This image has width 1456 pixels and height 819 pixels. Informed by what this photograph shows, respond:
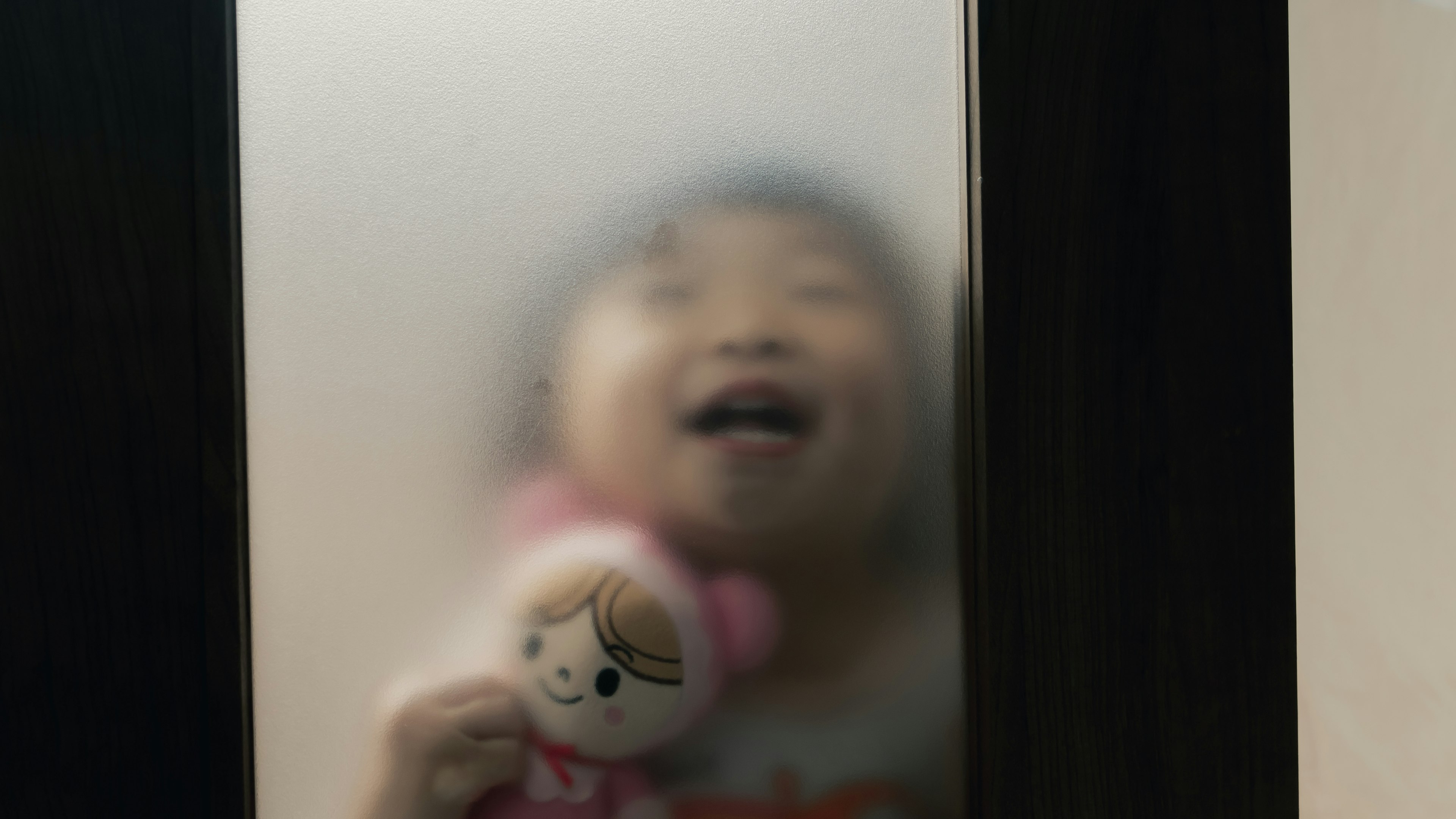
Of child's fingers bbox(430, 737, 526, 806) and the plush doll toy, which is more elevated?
the plush doll toy

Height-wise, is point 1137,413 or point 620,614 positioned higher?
point 1137,413

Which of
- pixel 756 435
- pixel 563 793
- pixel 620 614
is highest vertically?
pixel 756 435

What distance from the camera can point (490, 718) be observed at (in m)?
0.53

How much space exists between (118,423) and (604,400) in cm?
29

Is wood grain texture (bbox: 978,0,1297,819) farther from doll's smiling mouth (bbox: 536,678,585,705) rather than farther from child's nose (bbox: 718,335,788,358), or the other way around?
doll's smiling mouth (bbox: 536,678,585,705)

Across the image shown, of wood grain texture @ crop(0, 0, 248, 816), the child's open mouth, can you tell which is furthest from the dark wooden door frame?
the child's open mouth

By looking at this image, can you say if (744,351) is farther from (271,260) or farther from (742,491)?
(271,260)

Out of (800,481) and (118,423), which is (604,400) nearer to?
(800,481)

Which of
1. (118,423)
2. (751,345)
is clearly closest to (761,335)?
(751,345)

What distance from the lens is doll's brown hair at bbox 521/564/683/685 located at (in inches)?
Result: 20.7

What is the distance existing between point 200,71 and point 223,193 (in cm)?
8

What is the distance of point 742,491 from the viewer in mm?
541

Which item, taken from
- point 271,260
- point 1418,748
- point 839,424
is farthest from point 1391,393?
point 271,260

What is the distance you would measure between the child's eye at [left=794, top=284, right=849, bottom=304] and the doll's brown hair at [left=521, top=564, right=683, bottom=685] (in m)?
0.21
